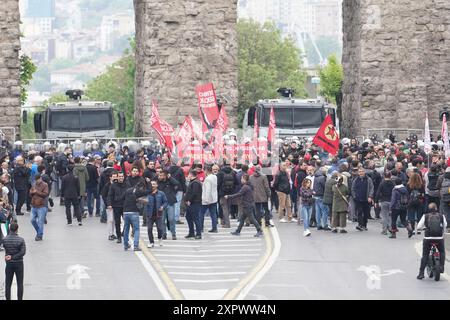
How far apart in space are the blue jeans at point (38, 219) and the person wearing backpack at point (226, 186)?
408 cm

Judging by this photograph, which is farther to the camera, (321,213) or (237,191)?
(237,191)

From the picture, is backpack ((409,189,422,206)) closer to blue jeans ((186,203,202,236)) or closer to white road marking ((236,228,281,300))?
white road marking ((236,228,281,300))

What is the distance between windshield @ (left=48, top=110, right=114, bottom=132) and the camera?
172ft

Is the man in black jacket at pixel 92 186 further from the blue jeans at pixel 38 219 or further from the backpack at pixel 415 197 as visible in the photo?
the backpack at pixel 415 197

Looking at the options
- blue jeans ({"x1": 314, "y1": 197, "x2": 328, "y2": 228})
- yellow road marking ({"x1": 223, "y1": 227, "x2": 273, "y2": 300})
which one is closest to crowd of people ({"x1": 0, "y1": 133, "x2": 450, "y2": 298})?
blue jeans ({"x1": 314, "y1": 197, "x2": 328, "y2": 228})

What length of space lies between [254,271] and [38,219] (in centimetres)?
667

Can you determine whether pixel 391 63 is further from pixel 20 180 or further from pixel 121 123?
pixel 20 180

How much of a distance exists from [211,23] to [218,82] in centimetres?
169

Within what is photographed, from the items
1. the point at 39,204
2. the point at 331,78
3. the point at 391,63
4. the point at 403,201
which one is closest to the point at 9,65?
the point at 391,63

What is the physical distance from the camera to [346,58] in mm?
55844

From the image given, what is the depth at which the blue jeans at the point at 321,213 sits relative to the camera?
124 feet

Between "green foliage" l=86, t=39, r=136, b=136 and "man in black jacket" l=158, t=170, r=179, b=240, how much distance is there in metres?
66.2

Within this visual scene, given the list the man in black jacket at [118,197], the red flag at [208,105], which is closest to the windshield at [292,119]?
the red flag at [208,105]
